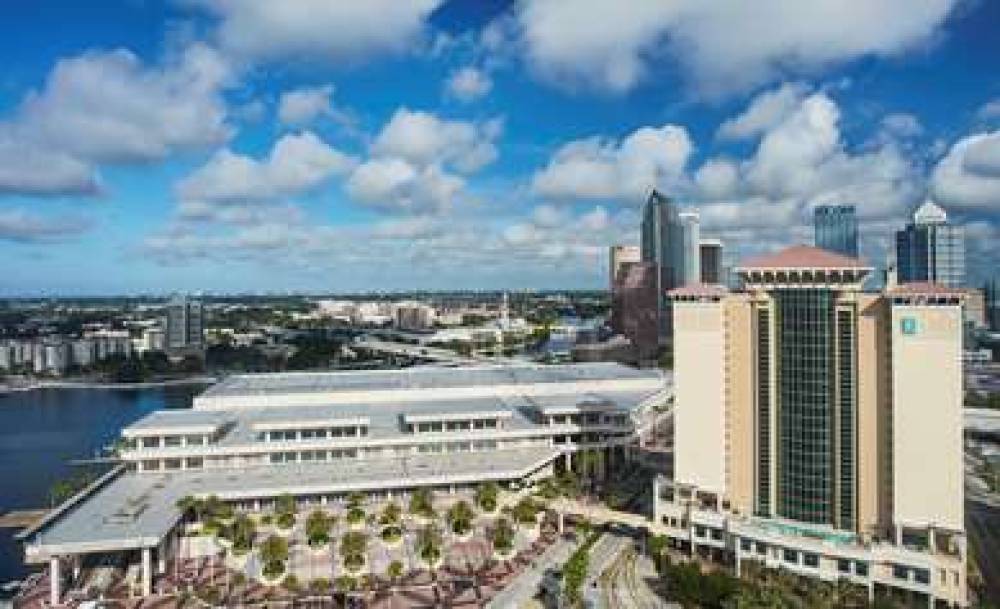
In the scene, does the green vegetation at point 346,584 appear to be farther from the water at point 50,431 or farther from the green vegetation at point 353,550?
the water at point 50,431

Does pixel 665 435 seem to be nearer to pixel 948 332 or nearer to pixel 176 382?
pixel 948 332

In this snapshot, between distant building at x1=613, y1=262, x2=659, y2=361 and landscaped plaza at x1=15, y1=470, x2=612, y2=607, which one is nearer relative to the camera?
landscaped plaza at x1=15, y1=470, x2=612, y2=607

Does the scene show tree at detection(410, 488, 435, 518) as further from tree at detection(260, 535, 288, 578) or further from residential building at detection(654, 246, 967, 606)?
residential building at detection(654, 246, 967, 606)

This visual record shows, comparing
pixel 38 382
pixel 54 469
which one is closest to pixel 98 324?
pixel 38 382

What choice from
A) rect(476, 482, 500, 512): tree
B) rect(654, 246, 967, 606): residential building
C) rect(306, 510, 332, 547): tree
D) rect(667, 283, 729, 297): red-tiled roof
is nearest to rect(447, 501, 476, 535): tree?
rect(476, 482, 500, 512): tree

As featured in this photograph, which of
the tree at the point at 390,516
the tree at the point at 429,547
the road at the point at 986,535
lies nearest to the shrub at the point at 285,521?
the tree at the point at 390,516

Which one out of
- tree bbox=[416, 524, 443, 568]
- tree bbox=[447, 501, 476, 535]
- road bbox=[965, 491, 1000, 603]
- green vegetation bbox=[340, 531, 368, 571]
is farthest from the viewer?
tree bbox=[447, 501, 476, 535]
